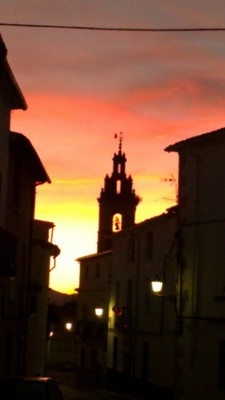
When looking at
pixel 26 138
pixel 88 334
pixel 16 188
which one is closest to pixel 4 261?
pixel 26 138

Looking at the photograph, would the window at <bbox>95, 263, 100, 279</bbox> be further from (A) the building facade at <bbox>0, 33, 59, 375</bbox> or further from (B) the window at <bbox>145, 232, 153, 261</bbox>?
(A) the building facade at <bbox>0, 33, 59, 375</bbox>

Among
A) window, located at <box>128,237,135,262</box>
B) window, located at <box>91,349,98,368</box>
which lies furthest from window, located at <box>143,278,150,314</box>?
window, located at <box>91,349,98,368</box>

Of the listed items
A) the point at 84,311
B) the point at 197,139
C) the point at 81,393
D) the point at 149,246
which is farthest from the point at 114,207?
the point at 197,139

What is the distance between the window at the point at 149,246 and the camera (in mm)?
40344

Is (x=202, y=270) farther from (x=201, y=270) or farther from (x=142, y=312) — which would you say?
(x=142, y=312)

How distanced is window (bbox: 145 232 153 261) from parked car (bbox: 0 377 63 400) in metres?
22.9

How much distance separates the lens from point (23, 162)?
94.4ft

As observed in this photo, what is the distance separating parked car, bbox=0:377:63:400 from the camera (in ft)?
55.7

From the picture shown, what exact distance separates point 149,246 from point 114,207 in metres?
43.3

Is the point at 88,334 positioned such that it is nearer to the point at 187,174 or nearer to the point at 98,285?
the point at 98,285

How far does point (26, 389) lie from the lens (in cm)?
1716

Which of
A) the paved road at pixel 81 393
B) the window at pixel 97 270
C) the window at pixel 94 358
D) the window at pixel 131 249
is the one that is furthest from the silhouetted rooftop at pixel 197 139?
the window at pixel 97 270

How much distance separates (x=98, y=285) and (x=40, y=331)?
1936cm

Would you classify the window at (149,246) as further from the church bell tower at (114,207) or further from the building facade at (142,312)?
the church bell tower at (114,207)
